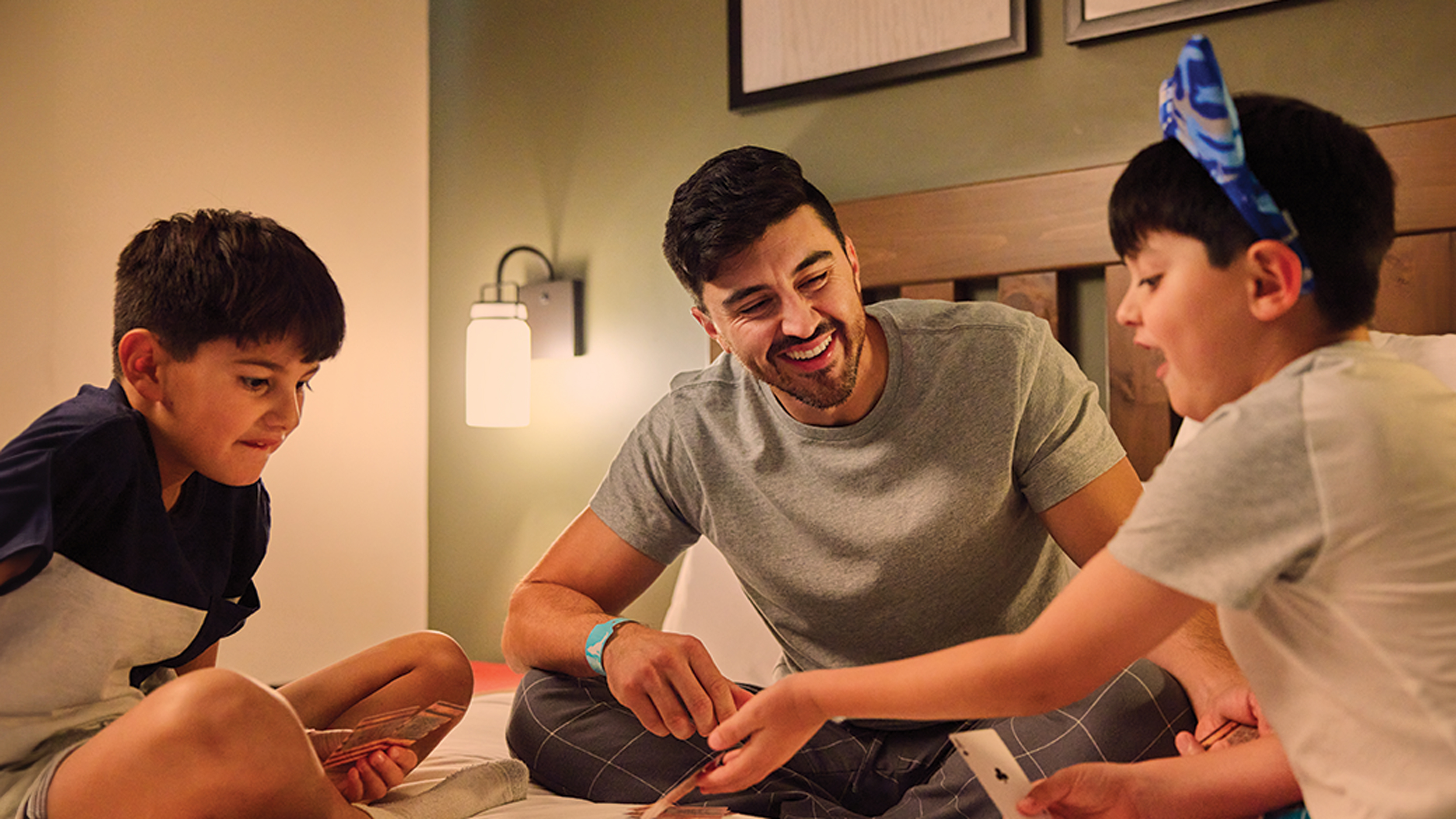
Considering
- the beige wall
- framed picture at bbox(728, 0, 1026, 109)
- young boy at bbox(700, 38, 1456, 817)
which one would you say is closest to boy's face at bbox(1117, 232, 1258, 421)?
young boy at bbox(700, 38, 1456, 817)

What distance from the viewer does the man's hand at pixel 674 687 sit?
118 centimetres

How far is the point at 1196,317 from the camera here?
0.86m

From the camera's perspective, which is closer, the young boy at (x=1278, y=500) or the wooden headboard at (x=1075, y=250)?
the young boy at (x=1278, y=500)

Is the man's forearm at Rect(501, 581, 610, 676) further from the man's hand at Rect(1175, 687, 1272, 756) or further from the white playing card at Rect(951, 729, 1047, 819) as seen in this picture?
the man's hand at Rect(1175, 687, 1272, 756)

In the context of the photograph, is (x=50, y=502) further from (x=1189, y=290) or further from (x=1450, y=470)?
(x=1450, y=470)

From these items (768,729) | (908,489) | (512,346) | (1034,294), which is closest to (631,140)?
(512,346)

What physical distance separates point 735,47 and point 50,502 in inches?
69.0

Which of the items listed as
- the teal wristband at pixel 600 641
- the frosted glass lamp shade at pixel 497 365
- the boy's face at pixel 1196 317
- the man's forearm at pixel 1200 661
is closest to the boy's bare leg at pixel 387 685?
the teal wristband at pixel 600 641

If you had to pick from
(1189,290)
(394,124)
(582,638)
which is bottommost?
(582,638)

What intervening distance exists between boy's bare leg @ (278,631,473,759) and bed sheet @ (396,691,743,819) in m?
0.04

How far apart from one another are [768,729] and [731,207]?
717 millimetres

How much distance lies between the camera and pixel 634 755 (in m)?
1.37

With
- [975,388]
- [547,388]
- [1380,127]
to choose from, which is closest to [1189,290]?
[975,388]

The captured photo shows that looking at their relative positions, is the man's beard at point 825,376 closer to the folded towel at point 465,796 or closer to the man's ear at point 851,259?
the man's ear at point 851,259
